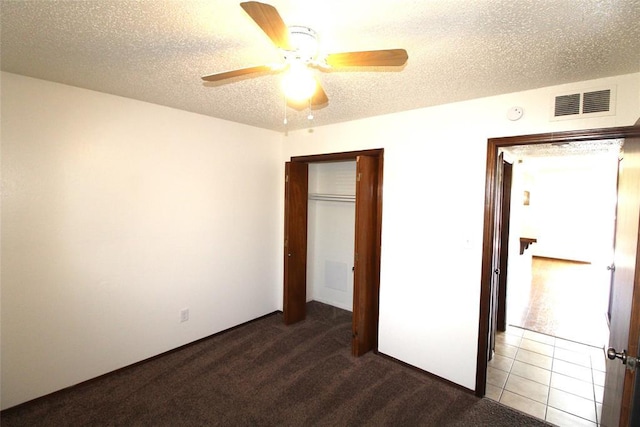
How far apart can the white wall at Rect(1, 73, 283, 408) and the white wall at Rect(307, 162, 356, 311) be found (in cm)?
114

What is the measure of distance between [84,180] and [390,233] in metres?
2.69

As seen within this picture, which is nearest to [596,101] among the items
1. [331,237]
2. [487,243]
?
[487,243]

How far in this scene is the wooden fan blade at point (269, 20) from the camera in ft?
3.23

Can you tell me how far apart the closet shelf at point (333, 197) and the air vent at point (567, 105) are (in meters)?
2.24

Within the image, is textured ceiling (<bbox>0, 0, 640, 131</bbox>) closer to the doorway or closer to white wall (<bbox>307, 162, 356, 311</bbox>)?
white wall (<bbox>307, 162, 356, 311</bbox>)

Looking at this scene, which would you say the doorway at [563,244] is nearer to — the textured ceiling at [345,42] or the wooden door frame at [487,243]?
the wooden door frame at [487,243]

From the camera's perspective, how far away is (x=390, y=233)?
300 cm

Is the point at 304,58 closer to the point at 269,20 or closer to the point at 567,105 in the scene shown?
the point at 269,20

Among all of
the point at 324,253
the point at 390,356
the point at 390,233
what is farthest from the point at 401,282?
the point at 324,253

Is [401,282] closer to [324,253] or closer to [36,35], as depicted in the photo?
[324,253]

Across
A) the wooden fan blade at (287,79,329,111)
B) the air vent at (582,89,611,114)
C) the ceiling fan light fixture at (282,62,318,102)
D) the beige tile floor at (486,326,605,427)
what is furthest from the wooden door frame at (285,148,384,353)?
the ceiling fan light fixture at (282,62,318,102)

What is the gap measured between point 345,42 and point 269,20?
67cm

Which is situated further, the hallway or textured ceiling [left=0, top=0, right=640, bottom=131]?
the hallway

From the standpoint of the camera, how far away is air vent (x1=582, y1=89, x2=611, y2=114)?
195 centimetres
